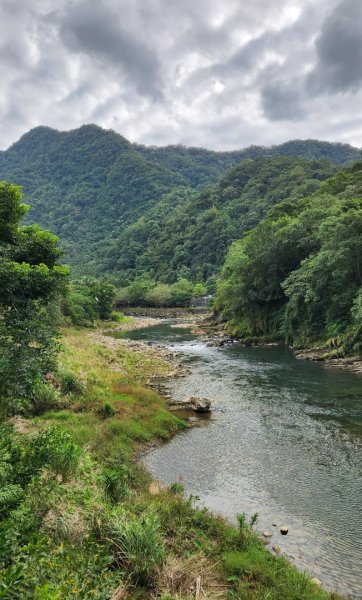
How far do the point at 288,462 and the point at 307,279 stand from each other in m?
31.7

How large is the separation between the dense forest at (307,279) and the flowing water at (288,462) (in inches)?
499

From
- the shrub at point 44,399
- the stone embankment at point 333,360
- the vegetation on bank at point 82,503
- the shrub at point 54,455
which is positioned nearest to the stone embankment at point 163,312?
the stone embankment at point 333,360

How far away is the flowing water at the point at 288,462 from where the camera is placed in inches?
422

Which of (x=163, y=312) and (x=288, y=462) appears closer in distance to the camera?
(x=288, y=462)

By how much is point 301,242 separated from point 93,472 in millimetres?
43685

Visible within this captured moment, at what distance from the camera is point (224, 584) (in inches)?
323

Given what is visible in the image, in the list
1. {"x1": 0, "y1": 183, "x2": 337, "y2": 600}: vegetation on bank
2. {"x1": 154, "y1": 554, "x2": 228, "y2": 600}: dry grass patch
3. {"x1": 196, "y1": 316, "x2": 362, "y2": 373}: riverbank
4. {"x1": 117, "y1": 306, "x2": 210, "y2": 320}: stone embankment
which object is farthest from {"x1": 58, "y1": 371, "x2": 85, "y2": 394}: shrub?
{"x1": 117, "y1": 306, "x2": 210, "y2": 320}: stone embankment

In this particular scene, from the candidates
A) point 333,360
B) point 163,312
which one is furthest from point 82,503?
point 163,312

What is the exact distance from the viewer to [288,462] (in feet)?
52.0

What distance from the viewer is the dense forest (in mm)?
39188

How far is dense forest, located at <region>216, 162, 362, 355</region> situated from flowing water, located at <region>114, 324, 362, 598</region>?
1267cm

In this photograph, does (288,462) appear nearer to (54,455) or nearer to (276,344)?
(54,455)

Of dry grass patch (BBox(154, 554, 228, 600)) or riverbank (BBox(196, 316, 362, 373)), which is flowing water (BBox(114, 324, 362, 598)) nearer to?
dry grass patch (BBox(154, 554, 228, 600))

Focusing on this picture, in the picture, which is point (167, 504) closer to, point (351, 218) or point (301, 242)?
point (351, 218)
